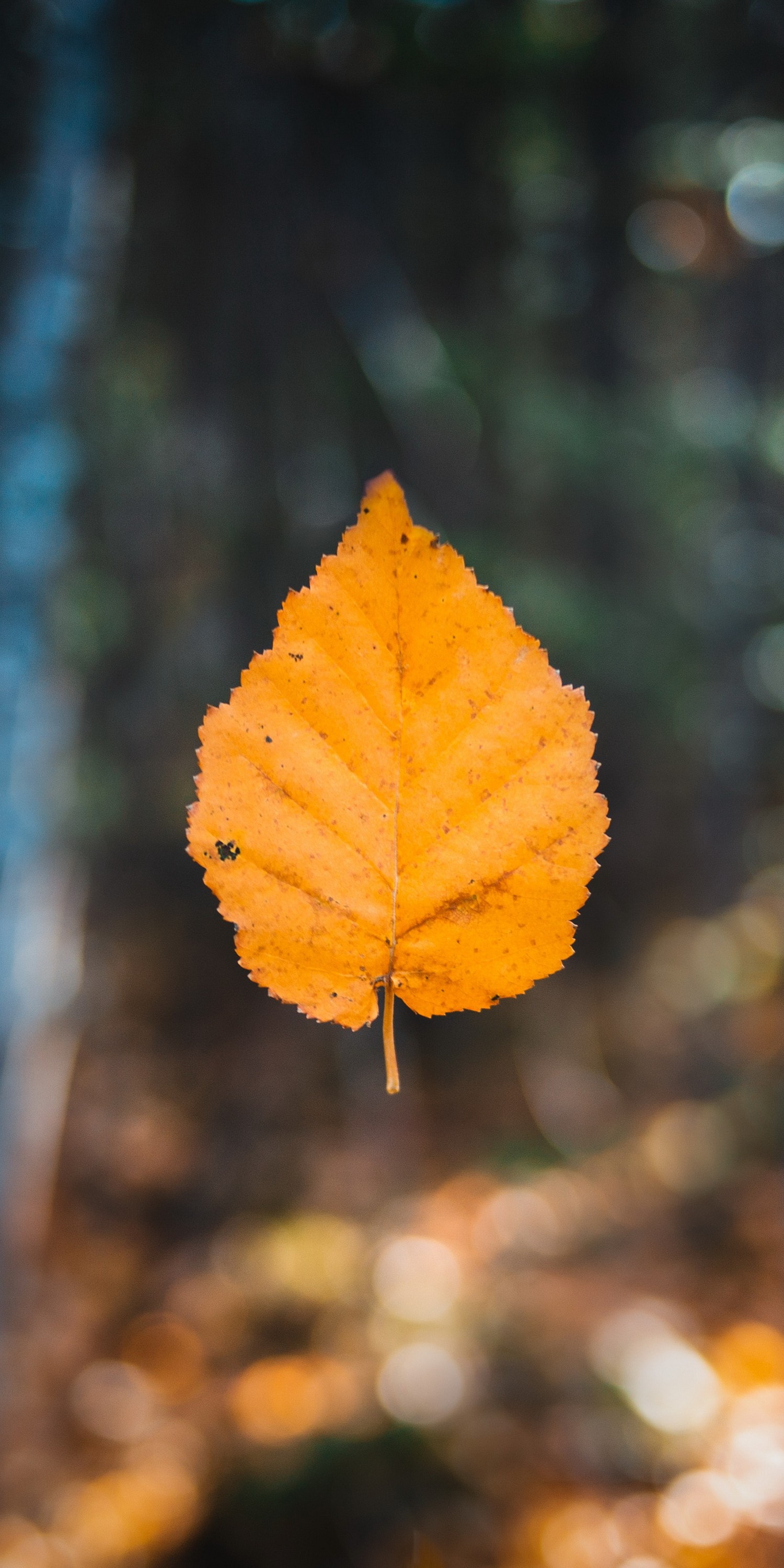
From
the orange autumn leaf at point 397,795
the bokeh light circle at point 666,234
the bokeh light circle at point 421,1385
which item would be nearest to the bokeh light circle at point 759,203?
the bokeh light circle at point 666,234

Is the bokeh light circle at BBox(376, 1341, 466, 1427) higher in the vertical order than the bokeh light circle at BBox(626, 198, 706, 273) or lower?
lower

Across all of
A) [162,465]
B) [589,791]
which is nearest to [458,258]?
[162,465]

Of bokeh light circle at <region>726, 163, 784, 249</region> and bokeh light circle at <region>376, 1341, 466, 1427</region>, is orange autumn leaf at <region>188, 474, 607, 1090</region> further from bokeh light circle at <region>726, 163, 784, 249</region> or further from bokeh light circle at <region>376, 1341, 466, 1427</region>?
bokeh light circle at <region>726, 163, 784, 249</region>

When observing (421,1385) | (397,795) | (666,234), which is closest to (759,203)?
(666,234)

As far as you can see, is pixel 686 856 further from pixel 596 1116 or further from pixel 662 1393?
pixel 662 1393

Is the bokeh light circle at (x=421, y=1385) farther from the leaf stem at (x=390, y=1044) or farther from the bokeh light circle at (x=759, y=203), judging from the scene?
the bokeh light circle at (x=759, y=203)

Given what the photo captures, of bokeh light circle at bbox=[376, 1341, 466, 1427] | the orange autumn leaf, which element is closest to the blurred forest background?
bokeh light circle at bbox=[376, 1341, 466, 1427]
